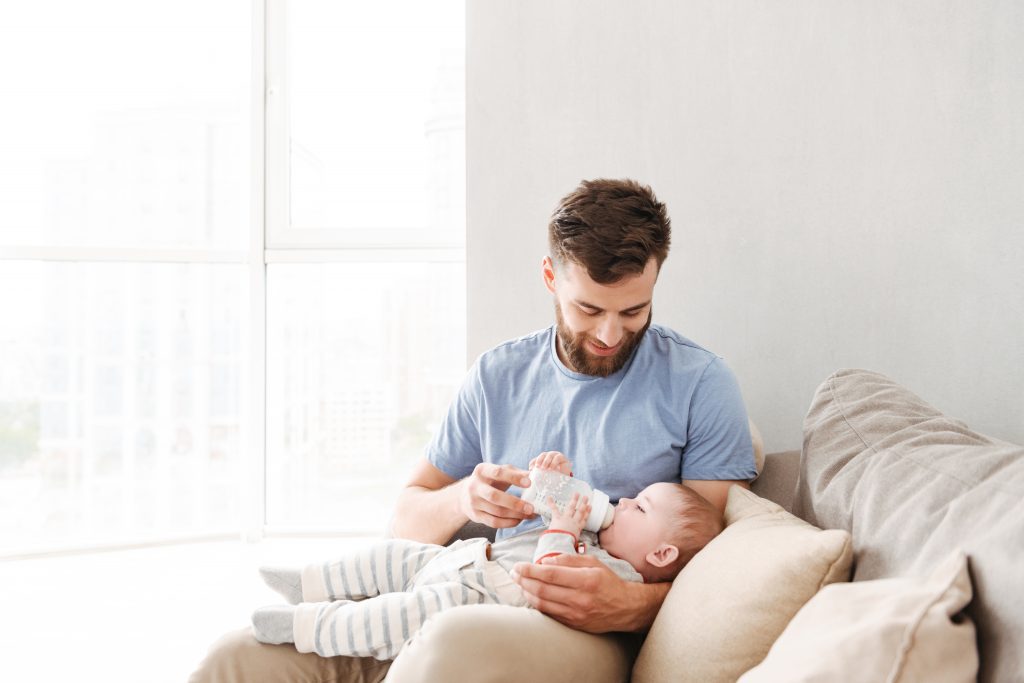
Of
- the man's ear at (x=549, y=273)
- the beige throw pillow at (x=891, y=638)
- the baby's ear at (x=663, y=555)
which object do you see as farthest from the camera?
the man's ear at (x=549, y=273)

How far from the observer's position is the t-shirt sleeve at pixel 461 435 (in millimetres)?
1976

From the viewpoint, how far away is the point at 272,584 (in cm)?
164

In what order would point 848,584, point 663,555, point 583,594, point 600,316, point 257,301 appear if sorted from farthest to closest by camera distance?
1. point 257,301
2. point 600,316
3. point 663,555
4. point 583,594
5. point 848,584

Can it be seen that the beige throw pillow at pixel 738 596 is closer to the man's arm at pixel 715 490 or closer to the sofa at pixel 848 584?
the sofa at pixel 848 584

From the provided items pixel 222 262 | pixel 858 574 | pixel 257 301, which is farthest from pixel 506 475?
pixel 222 262

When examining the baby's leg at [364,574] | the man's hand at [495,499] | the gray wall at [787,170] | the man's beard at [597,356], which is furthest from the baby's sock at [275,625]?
the gray wall at [787,170]

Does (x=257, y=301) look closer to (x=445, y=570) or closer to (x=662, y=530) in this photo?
(x=445, y=570)

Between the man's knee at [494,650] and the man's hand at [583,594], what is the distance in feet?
0.09

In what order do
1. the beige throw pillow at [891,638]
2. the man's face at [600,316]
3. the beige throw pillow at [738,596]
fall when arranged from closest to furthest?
the beige throw pillow at [891,638]
the beige throw pillow at [738,596]
the man's face at [600,316]

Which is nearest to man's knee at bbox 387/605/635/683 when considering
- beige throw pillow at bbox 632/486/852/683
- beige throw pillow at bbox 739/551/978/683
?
beige throw pillow at bbox 632/486/852/683

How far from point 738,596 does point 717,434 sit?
540mm

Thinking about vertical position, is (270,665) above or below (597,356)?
below

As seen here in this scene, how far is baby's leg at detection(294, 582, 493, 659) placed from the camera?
4.63 feet

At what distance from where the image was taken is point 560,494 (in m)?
1.60
